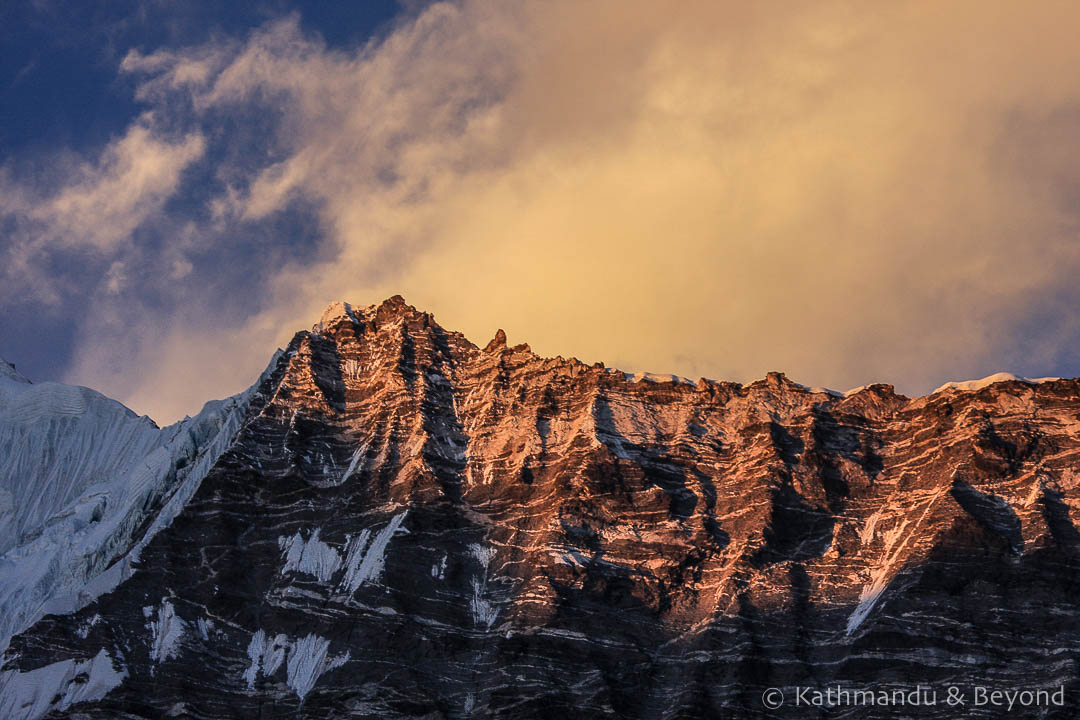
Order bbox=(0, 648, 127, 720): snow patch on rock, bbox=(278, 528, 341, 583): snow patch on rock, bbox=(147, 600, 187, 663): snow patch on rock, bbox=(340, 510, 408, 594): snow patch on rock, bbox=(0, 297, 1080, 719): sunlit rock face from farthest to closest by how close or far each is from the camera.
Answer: bbox=(278, 528, 341, 583): snow patch on rock → bbox=(340, 510, 408, 594): snow patch on rock → bbox=(147, 600, 187, 663): snow patch on rock → bbox=(0, 648, 127, 720): snow patch on rock → bbox=(0, 297, 1080, 719): sunlit rock face

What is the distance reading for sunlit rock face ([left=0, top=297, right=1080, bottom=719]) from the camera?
14675 cm

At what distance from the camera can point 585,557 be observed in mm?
161125

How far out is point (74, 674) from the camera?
5896 inches

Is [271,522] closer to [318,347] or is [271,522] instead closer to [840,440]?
[318,347]

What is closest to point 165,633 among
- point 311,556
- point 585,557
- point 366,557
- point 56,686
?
point 56,686

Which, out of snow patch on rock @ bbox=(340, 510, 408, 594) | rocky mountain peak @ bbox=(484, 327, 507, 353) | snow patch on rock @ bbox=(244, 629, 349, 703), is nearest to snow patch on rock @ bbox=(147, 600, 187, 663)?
snow patch on rock @ bbox=(244, 629, 349, 703)

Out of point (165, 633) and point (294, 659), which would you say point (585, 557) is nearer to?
point (294, 659)

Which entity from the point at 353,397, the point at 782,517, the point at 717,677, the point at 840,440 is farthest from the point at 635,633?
the point at 353,397

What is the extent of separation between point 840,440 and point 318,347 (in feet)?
209

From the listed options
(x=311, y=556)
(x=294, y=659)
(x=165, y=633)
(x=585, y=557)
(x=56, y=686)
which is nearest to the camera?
(x=56, y=686)

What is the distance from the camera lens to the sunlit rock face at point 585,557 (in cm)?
14675

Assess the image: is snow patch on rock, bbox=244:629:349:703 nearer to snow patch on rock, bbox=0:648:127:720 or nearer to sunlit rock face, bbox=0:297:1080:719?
sunlit rock face, bbox=0:297:1080:719

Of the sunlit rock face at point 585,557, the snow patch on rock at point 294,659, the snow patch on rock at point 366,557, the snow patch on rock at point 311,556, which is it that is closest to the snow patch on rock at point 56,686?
the sunlit rock face at point 585,557

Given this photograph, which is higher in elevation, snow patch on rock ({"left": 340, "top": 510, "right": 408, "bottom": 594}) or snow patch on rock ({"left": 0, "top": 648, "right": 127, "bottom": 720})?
snow patch on rock ({"left": 340, "top": 510, "right": 408, "bottom": 594})
